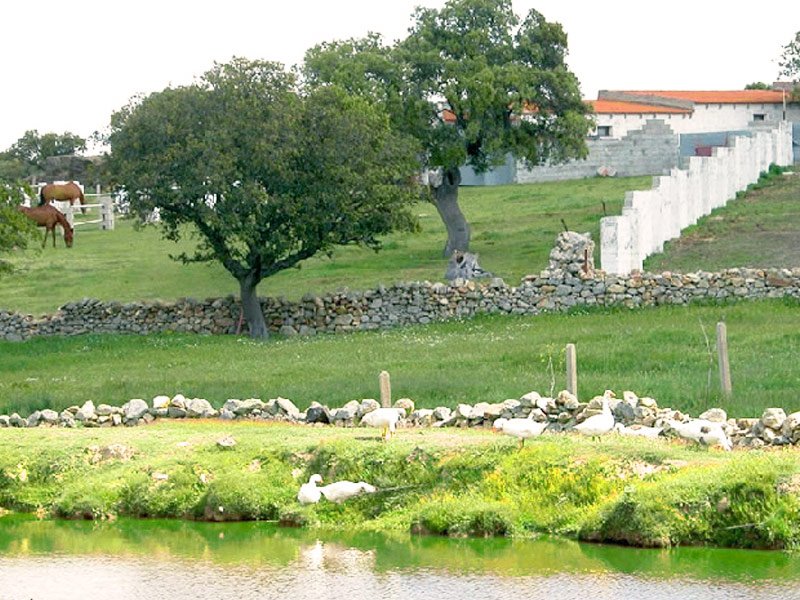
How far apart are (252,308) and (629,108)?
48.4m

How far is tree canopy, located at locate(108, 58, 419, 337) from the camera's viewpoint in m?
45.7

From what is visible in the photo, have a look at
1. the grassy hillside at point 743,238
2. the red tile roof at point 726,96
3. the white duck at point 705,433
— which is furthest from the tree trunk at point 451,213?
the red tile roof at point 726,96

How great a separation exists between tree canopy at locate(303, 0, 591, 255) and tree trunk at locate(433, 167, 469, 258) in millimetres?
33

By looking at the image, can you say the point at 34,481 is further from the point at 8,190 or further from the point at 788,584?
the point at 8,190

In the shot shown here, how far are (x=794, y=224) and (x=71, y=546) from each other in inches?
1403

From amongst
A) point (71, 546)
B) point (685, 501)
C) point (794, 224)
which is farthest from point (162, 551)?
point (794, 224)

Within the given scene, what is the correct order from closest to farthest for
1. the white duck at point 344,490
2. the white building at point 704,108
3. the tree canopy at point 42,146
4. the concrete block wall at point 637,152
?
the white duck at point 344,490 < the concrete block wall at point 637,152 < the white building at point 704,108 < the tree canopy at point 42,146

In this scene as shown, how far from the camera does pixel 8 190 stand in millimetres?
44406

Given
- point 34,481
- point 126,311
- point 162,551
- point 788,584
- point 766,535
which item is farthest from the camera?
point 126,311

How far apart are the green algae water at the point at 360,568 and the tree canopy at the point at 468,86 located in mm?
32332

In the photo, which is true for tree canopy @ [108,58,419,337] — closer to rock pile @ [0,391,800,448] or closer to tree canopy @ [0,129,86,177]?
rock pile @ [0,391,800,448]

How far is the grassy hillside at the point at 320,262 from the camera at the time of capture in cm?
5175

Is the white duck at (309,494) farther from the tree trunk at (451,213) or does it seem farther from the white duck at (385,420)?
the tree trunk at (451,213)

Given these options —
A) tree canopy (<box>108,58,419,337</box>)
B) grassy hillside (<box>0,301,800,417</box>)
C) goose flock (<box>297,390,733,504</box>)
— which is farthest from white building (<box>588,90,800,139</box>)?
goose flock (<box>297,390,733,504</box>)
